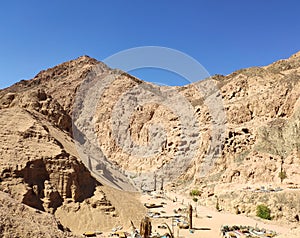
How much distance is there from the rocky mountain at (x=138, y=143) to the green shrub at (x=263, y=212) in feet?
3.00

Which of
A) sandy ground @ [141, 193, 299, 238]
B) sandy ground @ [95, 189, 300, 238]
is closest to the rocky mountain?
sandy ground @ [95, 189, 300, 238]

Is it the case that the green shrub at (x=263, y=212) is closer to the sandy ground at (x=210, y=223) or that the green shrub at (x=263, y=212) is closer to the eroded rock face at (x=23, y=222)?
the sandy ground at (x=210, y=223)

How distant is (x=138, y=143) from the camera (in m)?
64.4

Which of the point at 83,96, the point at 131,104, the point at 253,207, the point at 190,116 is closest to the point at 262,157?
the point at 253,207

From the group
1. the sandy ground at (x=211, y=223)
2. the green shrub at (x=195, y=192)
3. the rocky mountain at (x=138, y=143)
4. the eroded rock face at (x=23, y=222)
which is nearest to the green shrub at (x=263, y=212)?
the rocky mountain at (x=138, y=143)

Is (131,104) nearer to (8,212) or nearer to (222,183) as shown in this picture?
(222,183)

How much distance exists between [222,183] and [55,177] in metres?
22.7

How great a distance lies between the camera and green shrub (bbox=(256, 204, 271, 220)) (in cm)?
2567

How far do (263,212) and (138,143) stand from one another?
1590 inches

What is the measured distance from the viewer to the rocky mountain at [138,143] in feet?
62.3

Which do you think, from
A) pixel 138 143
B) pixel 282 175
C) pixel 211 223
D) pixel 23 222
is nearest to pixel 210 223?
pixel 211 223

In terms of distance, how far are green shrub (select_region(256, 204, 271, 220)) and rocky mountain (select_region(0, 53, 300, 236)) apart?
91cm

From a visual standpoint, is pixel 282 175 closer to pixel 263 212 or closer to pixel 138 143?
pixel 263 212

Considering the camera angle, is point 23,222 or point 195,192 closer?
point 23,222
